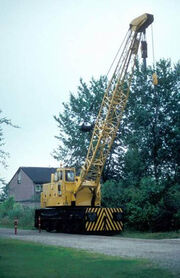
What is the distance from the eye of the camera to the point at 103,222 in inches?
896

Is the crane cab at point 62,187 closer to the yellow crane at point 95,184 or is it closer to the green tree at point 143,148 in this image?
the yellow crane at point 95,184

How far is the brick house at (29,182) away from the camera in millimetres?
53438

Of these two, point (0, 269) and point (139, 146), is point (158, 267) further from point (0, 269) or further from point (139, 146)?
point (139, 146)

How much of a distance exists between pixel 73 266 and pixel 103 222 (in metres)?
Result: 13.5

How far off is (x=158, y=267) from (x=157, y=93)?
26.3m

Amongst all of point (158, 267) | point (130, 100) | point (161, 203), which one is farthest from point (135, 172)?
point (158, 267)

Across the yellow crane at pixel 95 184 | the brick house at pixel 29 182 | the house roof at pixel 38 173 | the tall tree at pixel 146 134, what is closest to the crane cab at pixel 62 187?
the yellow crane at pixel 95 184

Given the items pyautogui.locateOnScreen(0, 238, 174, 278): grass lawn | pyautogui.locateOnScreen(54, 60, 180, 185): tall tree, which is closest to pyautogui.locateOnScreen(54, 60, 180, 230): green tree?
pyautogui.locateOnScreen(54, 60, 180, 185): tall tree

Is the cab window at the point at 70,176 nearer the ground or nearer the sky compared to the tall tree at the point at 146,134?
nearer the ground

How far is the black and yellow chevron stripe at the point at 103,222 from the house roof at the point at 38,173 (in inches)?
1240

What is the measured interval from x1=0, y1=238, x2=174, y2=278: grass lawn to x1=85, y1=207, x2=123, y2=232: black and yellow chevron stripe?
10629 mm

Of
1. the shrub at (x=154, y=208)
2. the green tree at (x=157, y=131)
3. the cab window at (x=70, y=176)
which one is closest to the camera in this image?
the shrub at (x=154, y=208)

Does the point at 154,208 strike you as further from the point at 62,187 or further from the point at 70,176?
the point at 62,187

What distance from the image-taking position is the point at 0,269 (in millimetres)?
A: 8805
